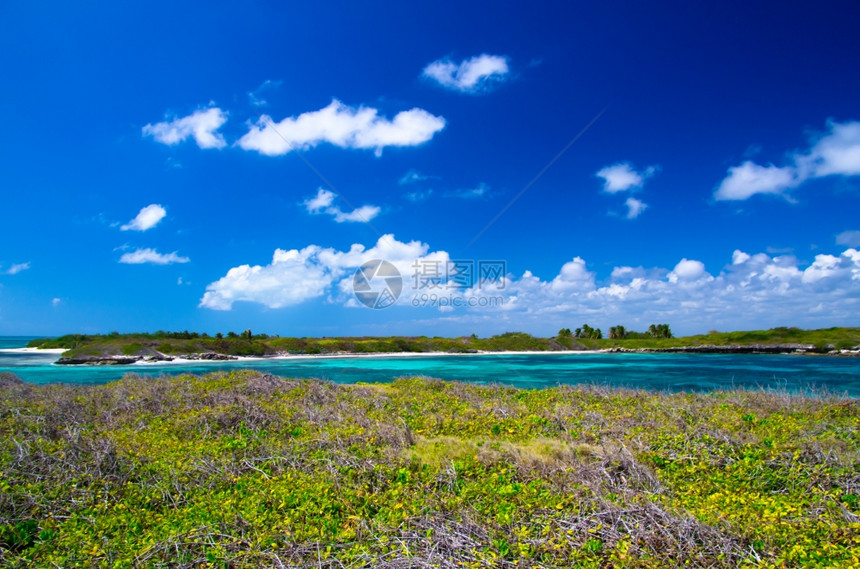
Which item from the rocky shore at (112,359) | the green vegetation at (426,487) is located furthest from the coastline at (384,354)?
the green vegetation at (426,487)

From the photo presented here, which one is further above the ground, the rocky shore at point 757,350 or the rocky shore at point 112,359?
the rocky shore at point 112,359

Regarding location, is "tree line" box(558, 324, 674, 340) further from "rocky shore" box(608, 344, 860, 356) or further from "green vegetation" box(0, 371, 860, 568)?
"green vegetation" box(0, 371, 860, 568)

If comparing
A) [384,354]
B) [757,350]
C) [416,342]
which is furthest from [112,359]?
[757,350]

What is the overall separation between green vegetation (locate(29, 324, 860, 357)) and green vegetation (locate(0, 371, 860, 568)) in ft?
166

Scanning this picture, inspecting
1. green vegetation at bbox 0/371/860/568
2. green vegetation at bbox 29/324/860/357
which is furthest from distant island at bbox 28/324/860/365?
green vegetation at bbox 0/371/860/568

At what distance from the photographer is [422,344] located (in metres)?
85.6

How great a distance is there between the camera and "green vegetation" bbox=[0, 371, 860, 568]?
18.4 ft

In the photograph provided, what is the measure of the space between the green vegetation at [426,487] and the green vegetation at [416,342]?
50.7 meters

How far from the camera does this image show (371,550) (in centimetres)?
577

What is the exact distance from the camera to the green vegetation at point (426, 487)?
5.61m

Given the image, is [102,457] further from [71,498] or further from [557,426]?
[557,426]

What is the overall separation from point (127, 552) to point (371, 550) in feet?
10.3

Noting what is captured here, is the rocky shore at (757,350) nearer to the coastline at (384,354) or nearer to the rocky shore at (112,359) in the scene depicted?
the coastline at (384,354)

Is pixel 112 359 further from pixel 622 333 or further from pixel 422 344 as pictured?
pixel 622 333
